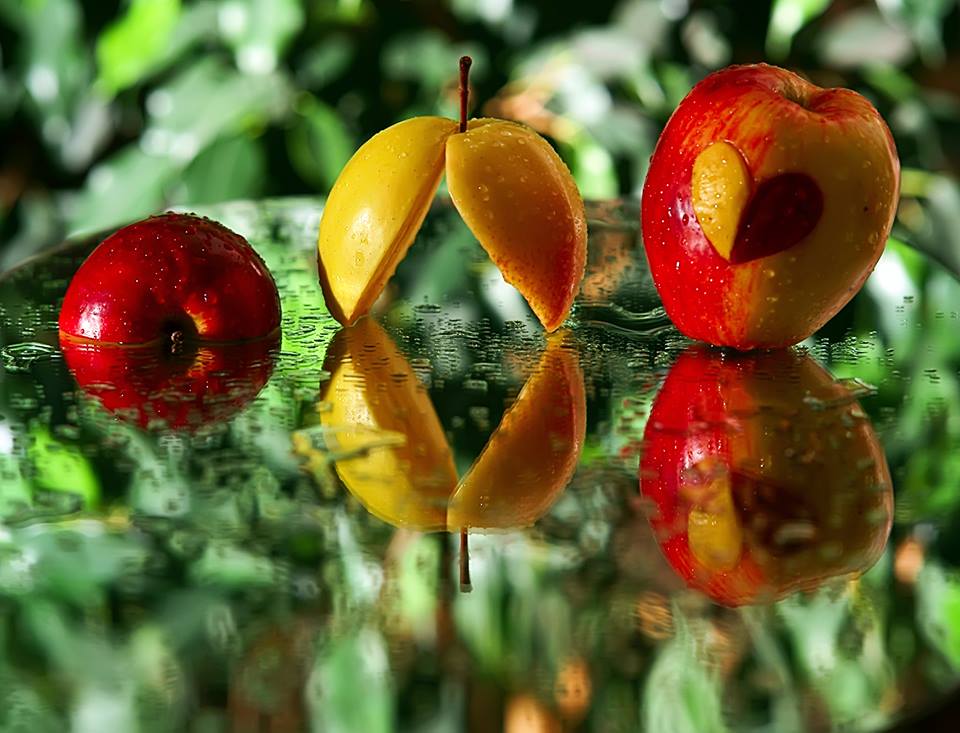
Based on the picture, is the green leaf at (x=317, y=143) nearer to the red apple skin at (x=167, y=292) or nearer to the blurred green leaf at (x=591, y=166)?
the blurred green leaf at (x=591, y=166)

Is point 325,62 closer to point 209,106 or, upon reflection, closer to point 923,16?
point 209,106

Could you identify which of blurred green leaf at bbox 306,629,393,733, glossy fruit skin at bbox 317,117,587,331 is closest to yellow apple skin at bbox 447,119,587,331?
glossy fruit skin at bbox 317,117,587,331

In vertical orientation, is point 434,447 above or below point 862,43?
below

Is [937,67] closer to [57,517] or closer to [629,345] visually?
[629,345]

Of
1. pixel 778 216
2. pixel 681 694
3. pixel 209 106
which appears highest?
pixel 209 106

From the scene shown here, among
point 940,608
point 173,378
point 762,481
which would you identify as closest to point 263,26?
point 173,378

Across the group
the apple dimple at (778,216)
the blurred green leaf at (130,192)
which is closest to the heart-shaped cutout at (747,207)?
the apple dimple at (778,216)

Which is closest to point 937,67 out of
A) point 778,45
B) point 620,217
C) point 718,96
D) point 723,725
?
point 778,45
